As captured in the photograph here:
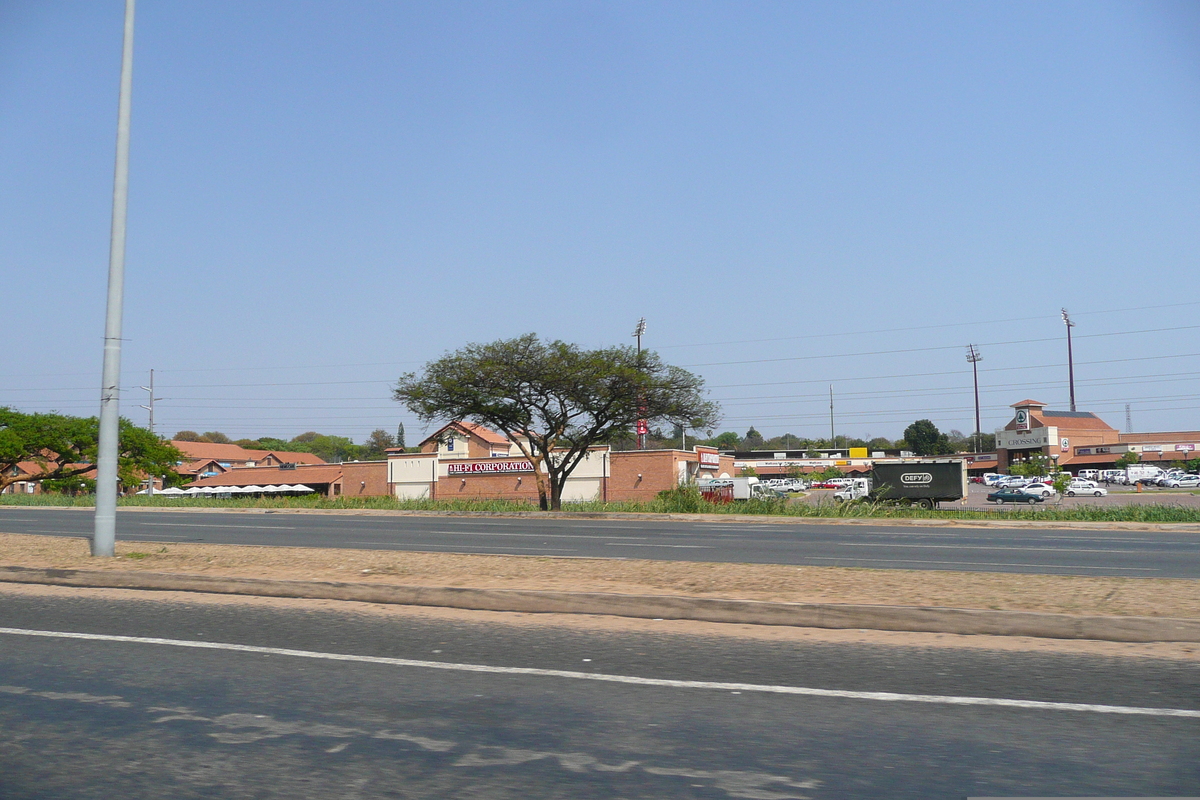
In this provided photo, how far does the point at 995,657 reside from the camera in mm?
6844

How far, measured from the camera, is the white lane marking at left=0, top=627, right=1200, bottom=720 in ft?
18.0

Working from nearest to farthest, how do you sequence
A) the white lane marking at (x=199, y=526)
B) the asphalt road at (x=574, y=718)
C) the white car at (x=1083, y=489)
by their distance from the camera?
the asphalt road at (x=574, y=718) → the white lane marking at (x=199, y=526) → the white car at (x=1083, y=489)

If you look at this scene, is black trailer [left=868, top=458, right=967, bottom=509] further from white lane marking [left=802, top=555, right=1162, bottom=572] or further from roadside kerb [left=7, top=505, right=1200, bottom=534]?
white lane marking [left=802, top=555, right=1162, bottom=572]

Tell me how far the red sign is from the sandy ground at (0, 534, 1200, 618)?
4612 cm

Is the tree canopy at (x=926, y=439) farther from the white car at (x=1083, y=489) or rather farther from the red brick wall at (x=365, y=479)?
the red brick wall at (x=365, y=479)

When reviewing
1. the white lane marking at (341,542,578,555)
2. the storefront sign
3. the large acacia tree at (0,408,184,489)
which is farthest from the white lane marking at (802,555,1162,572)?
the storefront sign

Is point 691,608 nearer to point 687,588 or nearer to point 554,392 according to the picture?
point 687,588

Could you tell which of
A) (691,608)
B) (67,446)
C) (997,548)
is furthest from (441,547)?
(67,446)

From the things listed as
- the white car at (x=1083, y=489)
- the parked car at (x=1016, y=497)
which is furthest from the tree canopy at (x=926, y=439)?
the parked car at (x=1016, y=497)

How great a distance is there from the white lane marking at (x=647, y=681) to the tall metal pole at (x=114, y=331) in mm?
4851

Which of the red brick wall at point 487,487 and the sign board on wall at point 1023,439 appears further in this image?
the sign board on wall at point 1023,439

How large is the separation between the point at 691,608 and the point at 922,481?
37.6m

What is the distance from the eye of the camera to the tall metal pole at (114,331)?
12.5 m

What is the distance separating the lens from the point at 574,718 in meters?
5.36
